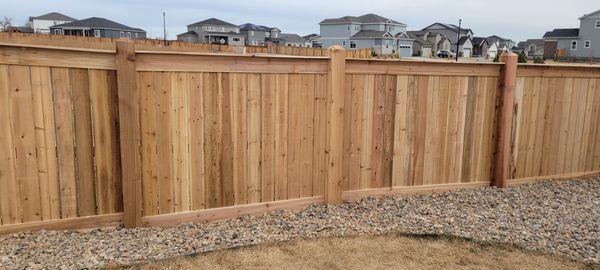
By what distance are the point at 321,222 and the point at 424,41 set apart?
2811 inches

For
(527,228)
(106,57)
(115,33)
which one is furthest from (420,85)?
(115,33)

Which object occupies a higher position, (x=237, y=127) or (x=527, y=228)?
(x=237, y=127)

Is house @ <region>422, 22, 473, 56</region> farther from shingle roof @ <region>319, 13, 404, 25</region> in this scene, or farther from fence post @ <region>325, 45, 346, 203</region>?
fence post @ <region>325, 45, 346, 203</region>

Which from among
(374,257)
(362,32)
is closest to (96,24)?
(362,32)

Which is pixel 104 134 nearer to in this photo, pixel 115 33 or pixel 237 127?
pixel 237 127

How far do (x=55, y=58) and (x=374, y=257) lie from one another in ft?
10.3

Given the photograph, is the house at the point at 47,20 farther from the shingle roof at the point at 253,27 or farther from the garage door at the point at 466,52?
the garage door at the point at 466,52

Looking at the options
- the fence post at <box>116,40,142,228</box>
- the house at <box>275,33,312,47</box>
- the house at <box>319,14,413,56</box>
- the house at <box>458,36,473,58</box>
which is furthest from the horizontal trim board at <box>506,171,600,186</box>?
the house at <box>275,33,312,47</box>

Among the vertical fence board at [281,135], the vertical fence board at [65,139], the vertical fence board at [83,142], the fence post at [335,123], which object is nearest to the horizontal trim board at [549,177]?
the fence post at [335,123]

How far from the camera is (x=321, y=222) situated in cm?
460

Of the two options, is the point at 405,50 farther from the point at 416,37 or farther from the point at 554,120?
the point at 554,120

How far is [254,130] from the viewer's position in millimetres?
4613

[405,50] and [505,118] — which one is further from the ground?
[405,50]

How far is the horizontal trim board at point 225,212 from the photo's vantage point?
4355 mm
